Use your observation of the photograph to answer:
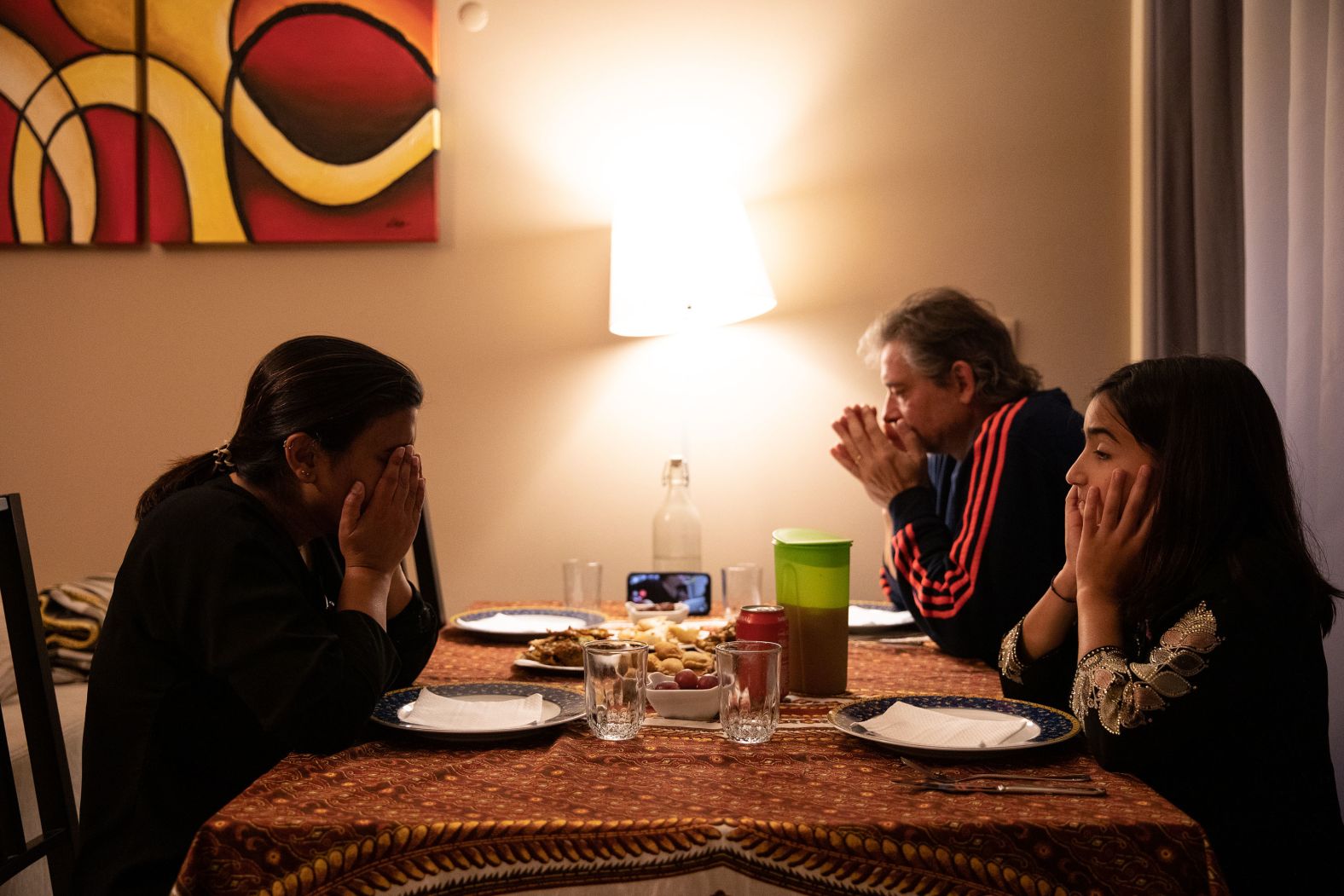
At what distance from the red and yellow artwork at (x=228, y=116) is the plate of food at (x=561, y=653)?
1502 millimetres

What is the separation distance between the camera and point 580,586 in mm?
2277

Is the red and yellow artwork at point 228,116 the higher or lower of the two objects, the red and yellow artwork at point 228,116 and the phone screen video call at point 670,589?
the higher

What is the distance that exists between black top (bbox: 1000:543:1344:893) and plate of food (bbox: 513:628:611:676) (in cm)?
72

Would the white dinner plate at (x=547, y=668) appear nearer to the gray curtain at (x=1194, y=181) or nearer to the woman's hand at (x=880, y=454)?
the woman's hand at (x=880, y=454)

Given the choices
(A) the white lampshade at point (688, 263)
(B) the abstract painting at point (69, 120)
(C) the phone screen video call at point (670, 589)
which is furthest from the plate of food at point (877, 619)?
(B) the abstract painting at point (69, 120)

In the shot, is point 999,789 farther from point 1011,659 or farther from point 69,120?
point 69,120

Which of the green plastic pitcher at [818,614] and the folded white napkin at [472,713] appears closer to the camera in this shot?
the folded white napkin at [472,713]

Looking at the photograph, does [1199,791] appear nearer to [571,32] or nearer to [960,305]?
[960,305]

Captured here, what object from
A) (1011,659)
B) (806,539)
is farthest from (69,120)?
(1011,659)

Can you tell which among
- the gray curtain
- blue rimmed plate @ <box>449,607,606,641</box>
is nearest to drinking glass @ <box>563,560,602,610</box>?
blue rimmed plate @ <box>449,607,606,641</box>

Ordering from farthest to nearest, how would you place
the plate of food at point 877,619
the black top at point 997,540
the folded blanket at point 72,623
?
the folded blanket at point 72,623 < the plate of food at point 877,619 < the black top at point 997,540

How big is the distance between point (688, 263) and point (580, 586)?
770 millimetres

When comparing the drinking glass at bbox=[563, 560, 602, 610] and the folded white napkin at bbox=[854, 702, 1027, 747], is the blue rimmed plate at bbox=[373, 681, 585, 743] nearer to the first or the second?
the folded white napkin at bbox=[854, 702, 1027, 747]

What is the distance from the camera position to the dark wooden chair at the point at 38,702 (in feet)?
4.49
